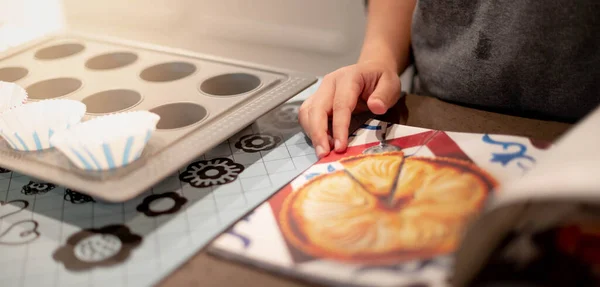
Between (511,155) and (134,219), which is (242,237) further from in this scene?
(511,155)

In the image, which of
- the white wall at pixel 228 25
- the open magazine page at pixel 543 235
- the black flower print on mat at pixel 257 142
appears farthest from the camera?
the white wall at pixel 228 25

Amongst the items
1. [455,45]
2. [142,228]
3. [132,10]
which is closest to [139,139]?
Answer: [142,228]

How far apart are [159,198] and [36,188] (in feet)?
0.49

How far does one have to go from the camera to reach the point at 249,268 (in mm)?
413

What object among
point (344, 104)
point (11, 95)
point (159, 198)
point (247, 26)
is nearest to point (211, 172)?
point (159, 198)

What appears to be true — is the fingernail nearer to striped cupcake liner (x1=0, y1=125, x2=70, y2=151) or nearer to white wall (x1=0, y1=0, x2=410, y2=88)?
striped cupcake liner (x1=0, y1=125, x2=70, y2=151)

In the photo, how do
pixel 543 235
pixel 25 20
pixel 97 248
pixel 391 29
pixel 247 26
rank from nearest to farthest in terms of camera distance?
pixel 543 235, pixel 97 248, pixel 391 29, pixel 25 20, pixel 247 26

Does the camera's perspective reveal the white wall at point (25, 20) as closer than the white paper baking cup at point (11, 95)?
No

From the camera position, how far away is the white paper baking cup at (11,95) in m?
0.66

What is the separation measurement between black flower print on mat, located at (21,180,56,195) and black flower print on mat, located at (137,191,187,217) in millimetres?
121

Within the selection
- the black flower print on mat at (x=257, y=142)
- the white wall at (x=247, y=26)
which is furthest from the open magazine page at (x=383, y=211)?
the white wall at (x=247, y=26)

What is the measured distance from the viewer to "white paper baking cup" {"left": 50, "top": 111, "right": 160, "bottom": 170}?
49cm

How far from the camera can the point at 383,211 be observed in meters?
0.45

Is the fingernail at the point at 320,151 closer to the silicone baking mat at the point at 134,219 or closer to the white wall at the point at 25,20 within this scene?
the silicone baking mat at the point at 134,219
